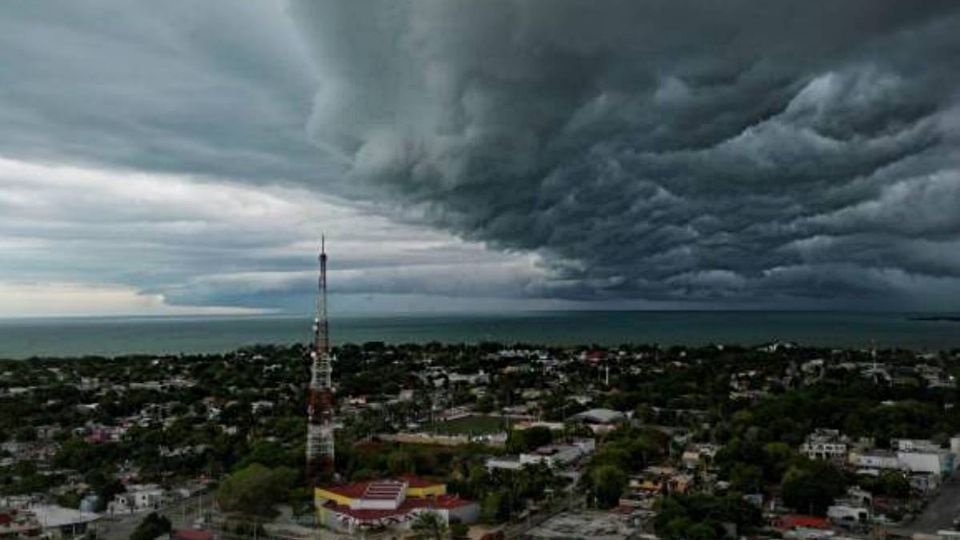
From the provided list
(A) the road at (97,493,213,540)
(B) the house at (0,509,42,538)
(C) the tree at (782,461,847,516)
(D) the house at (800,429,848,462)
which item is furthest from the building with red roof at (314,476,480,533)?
(D) the house at (800,429,848,462)

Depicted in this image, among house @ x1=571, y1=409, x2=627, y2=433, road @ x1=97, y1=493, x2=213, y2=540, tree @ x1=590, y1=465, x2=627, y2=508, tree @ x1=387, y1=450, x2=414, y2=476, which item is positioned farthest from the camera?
house @ x1=571, y1=409, x2=627, y2=433

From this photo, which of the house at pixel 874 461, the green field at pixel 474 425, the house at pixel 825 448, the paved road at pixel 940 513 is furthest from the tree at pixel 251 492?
the house at pixel 874 461

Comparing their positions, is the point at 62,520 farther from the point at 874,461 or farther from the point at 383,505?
the point at 874,461

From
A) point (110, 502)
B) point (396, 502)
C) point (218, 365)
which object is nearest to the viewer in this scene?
point (396, 502)

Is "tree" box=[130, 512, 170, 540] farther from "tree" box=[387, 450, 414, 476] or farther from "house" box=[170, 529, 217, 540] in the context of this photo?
"tree" box=[387, 450, 414, 476]

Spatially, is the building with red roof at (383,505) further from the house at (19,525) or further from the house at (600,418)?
the house at (600,418)

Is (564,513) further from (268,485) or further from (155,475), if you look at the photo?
(155,475)

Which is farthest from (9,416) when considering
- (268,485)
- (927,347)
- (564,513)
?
(927,347)
